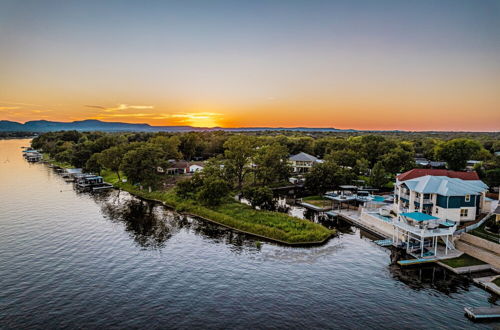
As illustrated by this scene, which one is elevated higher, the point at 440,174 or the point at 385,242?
the point at 440,174

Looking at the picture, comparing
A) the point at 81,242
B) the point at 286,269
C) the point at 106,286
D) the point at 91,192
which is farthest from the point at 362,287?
the point at 91,192

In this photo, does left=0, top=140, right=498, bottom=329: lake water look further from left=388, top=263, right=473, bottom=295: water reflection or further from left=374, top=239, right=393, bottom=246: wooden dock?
left=374, top=239, right=393, bottom=246: wooden dock

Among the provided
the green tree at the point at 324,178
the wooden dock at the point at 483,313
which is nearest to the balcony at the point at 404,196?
the green tree at the point at 324,178

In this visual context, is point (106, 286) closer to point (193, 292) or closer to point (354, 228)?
point (193, 292)

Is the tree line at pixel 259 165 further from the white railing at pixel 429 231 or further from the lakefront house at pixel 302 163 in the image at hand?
the white railing at pixel 429 231

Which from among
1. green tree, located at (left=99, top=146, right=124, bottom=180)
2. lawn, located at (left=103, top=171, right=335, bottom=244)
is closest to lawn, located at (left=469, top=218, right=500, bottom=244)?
lawn, located at (left=103, top=171, right=335, bottom=244)

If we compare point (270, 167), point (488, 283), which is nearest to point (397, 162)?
point (270, 167)

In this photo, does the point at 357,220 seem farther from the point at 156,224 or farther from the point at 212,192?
the point at 156,224
